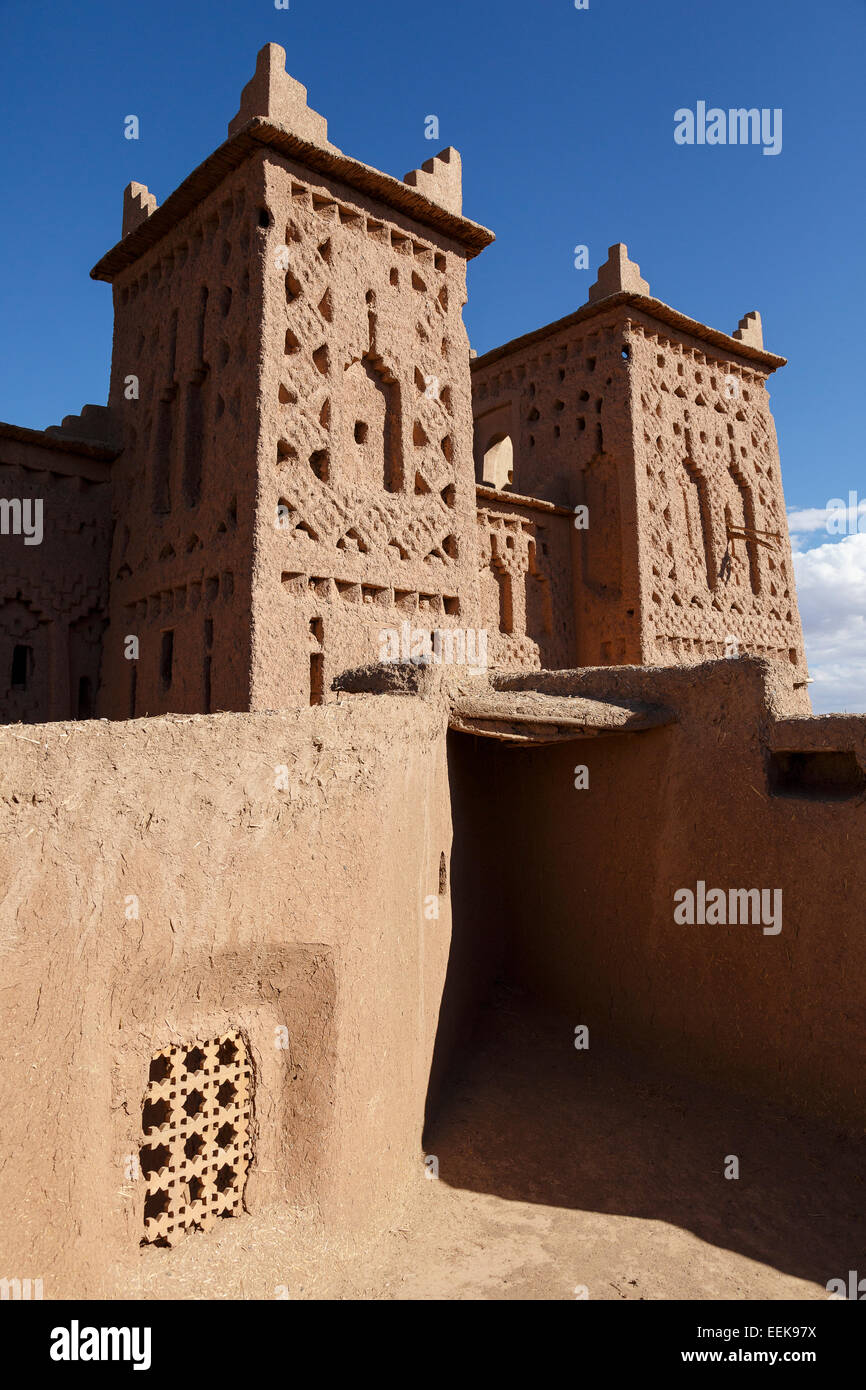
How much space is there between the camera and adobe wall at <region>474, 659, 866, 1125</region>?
627cm

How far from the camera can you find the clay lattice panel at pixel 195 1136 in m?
4.45

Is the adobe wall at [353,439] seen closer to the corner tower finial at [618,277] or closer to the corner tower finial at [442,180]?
the corner tower finial at [442,180]

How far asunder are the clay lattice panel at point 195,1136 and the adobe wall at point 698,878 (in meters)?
3.66

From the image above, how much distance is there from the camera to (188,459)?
35.8 feet

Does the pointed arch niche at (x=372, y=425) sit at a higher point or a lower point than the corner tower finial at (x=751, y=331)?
lower

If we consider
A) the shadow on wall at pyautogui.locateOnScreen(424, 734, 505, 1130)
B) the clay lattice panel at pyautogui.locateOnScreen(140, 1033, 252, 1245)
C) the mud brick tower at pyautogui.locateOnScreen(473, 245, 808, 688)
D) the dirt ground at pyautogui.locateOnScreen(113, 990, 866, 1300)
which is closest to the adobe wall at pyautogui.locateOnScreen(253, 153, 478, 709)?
the shadow on wall at pyautogui.locateOnScreen(424, 734, 505, 1130)

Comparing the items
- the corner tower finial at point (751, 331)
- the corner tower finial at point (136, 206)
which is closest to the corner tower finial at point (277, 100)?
the corner tower finial at point (136, 206)

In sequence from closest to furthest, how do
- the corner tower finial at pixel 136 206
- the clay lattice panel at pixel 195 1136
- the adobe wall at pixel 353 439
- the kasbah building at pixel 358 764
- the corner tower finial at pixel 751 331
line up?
the kasbah building at pixel 358 764 < the clay lattice panel at pixel 195 1136 < the adobe wall at pixel 353 439 < the corner tower finial at pixel 136 206 < the corner tower finial at pixel 751 331

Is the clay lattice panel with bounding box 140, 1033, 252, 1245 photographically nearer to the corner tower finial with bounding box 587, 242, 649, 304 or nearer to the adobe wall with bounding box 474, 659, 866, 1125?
the adobe wall with bounding box 474, 659, 866, 1125

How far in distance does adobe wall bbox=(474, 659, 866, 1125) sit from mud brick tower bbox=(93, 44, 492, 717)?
295cm

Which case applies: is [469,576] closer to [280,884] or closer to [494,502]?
[494,502]

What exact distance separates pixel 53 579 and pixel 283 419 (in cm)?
392

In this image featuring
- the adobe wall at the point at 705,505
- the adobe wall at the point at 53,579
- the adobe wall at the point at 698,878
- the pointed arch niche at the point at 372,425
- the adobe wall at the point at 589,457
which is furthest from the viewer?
the adobe wall at the point at 705,505

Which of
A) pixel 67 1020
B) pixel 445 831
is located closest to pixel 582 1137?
pixel 445 831
